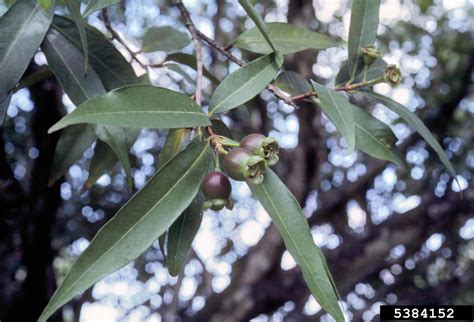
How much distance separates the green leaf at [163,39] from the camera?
3.66 feet

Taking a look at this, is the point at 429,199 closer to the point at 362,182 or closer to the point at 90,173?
the point at 362,182

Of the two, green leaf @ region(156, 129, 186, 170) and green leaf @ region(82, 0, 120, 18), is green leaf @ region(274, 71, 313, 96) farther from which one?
green leaf @ region(82, 0, 120, 18)

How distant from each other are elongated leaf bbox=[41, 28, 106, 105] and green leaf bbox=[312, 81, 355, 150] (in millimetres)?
292

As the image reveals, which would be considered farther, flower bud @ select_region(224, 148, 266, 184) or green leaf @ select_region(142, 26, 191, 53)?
green leaf @ select_region(142, 26, 191, 53)

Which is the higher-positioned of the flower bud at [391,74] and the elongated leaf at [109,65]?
the elongated leaf at [109,65]

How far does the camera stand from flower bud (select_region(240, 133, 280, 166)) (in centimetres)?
64

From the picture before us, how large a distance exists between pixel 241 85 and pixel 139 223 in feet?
0.71

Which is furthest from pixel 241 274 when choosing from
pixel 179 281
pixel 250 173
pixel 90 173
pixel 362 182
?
Answer: pixel 250 173

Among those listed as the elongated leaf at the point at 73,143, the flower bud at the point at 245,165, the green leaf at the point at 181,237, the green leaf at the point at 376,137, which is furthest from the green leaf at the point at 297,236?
the elongated leaf at the point at 73,143

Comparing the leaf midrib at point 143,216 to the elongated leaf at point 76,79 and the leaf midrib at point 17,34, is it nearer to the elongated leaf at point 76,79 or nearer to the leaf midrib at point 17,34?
the elongated leaf at point 76,79

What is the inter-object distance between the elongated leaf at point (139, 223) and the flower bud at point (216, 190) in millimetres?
11

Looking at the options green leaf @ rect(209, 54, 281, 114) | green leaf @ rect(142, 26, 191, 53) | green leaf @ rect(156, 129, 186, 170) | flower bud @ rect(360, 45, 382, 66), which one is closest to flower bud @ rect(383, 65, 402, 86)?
flower bud @ rect(360, 45, 382, 66)

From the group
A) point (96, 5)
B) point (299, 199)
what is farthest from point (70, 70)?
point (299, 199)

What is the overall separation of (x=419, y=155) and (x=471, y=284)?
712mm
